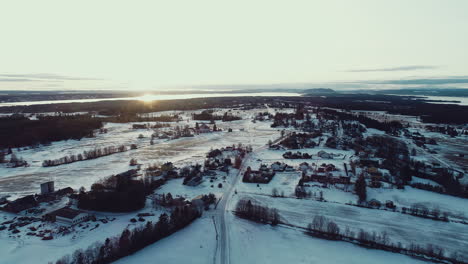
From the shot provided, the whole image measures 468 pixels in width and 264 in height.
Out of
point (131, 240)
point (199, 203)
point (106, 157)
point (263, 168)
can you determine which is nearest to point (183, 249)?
Result: point (131, 240)

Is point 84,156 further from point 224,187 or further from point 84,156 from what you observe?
point 224,187

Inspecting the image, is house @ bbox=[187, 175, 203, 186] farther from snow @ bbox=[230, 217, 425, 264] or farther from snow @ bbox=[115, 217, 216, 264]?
snow @ bbox=[230, 217, 425, 264]

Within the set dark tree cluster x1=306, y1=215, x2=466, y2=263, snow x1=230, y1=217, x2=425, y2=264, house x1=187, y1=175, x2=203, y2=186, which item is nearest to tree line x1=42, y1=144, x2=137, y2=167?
house x1=187, y1=175, x2=203, y2=186

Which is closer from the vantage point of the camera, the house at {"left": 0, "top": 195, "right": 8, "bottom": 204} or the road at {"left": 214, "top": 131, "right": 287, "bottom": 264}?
the road at {"left": 214, "top": 131, "right": 287, "bottom": 264}

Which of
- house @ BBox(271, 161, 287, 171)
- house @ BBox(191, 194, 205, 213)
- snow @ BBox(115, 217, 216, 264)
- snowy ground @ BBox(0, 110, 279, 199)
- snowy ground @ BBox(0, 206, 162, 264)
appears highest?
house @ BBox(191, 194, 205, 213)

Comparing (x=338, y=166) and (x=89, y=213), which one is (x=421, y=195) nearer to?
(x=338, y=166)

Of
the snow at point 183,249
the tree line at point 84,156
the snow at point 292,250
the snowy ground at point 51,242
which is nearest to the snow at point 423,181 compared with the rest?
the snow at point 292,250
